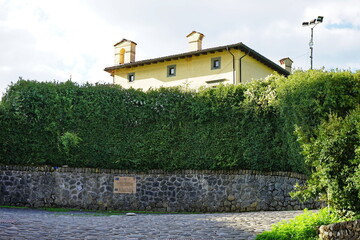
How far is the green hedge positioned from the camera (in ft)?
59.2

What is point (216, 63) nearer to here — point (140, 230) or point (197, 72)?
point (197, 72)

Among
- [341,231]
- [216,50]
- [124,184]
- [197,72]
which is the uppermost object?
[216,50]

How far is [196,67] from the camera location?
3322 centimetres

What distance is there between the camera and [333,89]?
1548 cm

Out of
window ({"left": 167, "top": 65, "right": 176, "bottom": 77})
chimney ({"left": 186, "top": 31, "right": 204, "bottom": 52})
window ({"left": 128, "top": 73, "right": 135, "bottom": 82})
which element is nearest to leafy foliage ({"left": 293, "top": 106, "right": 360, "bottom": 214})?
window ({"left": 167, "top": 65, "right": 176, "bottom": 77})

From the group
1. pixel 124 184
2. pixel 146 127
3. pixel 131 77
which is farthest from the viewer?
pixel 131 77

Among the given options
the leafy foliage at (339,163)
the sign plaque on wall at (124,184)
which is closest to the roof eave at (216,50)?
the sign plaque on wall at (124,184)

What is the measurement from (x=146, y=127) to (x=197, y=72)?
14.8m

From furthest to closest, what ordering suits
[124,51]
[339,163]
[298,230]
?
[124,51], [339,163], [298,230]

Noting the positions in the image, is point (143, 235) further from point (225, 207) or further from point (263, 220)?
point (225, 207)

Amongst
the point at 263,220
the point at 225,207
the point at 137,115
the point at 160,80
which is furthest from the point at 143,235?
the point at 160,80

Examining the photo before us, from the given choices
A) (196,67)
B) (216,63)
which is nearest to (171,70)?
(196,67)

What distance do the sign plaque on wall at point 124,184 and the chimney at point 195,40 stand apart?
725 inches

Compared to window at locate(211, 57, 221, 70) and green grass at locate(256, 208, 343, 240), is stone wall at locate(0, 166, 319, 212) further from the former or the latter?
window at locate(211, 57, 221, 70)
